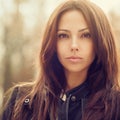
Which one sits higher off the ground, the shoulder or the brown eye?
the brown eye

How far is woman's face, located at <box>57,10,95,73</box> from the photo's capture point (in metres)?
2.07

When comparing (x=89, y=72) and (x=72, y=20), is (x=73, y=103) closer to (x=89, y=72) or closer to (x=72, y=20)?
Result: (x=89, y=72)

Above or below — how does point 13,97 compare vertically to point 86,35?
below

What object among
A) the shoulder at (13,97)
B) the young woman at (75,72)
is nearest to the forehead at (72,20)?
the young woman at (75,72)

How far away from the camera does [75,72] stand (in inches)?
85.4

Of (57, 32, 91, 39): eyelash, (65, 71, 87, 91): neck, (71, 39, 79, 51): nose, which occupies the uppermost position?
(57, 32, 91, 39): eyelash

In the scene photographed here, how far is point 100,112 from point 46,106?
0.27 m

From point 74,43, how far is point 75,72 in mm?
168

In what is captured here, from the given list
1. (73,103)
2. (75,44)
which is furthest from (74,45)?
(73,103)

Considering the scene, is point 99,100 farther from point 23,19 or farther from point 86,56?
point 23,19

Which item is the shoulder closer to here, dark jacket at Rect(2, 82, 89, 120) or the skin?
dark jacket at Rect(2, 82, 89, 120)

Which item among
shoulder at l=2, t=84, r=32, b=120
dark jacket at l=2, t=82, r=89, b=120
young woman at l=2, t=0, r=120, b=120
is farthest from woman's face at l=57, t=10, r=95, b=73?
shoulder at l=2, t=84, r=32, b=120

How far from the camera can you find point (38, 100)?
2.22 m

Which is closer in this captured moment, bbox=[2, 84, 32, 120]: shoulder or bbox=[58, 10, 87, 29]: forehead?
bbox=[58, 10, 87, 29]: forehead
